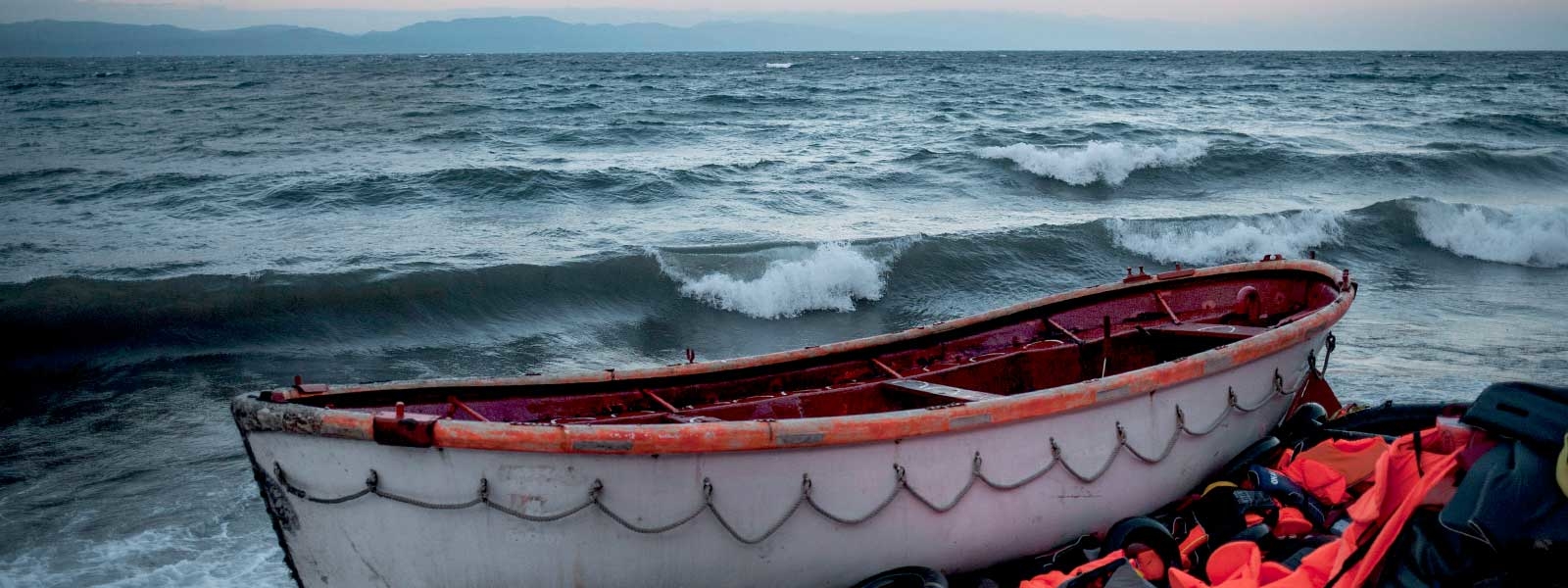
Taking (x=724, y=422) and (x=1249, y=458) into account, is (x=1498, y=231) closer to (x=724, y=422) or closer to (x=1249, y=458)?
(x=1249, y=458)

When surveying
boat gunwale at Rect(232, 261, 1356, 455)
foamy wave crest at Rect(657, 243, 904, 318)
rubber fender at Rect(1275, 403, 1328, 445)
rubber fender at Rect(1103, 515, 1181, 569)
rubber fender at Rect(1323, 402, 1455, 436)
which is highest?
boat gunwale at Rect(232, 261, 1356, 455)

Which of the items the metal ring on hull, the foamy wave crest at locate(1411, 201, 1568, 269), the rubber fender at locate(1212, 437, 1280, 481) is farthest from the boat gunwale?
the foamy wave crest at locate(1411, 201, 1568, 269)

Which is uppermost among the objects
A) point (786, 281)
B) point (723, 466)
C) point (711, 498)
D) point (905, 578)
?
point (723, 466)

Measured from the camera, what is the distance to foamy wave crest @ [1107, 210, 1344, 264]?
15172 mm

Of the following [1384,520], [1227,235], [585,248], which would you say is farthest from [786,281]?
[1384,520]

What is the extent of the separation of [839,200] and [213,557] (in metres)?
13.1

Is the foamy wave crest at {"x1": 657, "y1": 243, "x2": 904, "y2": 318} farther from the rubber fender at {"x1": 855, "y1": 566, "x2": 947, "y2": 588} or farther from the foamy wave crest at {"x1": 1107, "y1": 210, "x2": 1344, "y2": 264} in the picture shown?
the rubber fender at {"x1": 855, "y1": 566, "x2": 947, "y2": 588}

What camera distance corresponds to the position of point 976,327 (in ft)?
21.8

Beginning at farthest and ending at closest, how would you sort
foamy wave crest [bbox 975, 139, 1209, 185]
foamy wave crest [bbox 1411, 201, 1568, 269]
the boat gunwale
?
foamy wave crest [bbox 975, 139, 1209, 185] → foamy wave crest [bbox 1411, 201, 1568, 269] → the boat gunwale

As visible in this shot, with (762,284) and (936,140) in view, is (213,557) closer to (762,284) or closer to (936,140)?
(762,284)

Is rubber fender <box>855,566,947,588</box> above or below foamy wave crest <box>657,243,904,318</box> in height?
A: above

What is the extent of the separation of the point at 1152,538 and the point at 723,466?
215 centimetres

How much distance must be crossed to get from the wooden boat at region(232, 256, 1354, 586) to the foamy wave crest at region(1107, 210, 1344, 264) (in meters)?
9.70

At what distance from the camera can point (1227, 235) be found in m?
15.4
